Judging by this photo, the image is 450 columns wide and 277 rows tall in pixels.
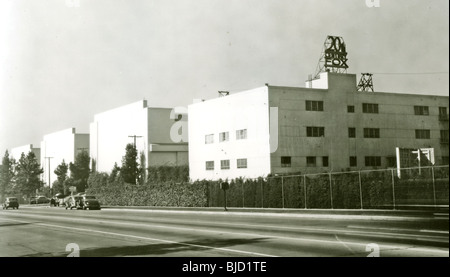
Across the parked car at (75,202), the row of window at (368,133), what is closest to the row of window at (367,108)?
the row of window at (368,133)

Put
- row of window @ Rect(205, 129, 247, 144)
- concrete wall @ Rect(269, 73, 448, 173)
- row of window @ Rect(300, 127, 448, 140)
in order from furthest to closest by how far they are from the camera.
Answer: row of window @ Rect(205, 129, 247, 144) < row of window @ Rect(300, 127, 448, 140) < concrete wall @ Rect(269, 73, 448, 173)

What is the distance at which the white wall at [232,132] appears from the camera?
52719 mm

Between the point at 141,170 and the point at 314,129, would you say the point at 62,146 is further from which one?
the point at 314,129

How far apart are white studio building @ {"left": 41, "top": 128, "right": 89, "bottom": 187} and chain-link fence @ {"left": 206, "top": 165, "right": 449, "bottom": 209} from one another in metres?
62.9

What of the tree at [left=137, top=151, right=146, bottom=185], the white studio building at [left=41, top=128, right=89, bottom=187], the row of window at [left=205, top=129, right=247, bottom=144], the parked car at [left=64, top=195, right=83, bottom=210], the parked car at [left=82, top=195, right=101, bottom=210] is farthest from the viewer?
the white studio building at [left=41, top=128, right=89, bottom=187]

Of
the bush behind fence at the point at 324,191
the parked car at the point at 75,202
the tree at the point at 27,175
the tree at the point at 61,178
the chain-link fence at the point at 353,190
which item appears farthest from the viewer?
the tree at the point at 27,175

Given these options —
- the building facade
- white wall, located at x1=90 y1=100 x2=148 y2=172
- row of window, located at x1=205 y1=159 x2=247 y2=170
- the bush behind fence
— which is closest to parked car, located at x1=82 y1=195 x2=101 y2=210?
the bush behind fence

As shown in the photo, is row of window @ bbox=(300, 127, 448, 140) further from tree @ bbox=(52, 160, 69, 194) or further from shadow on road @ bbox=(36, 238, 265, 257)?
tree @ bbox=(52, 160, 69, 194)

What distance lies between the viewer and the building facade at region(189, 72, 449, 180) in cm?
5269

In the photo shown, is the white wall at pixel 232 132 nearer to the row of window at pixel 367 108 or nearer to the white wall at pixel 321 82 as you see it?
the row of window at pixel 367 108

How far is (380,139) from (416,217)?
35.0 meters

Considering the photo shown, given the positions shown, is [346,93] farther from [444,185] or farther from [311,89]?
[444,185]

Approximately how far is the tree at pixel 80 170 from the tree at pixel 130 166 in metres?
19.6
